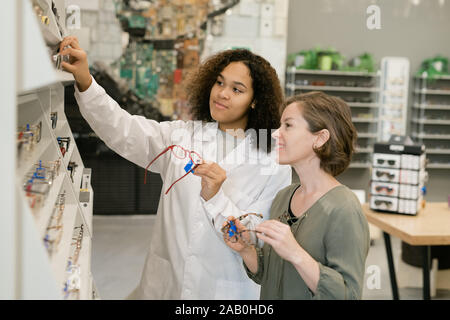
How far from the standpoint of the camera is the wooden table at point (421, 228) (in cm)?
303

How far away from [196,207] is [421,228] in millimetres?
2028

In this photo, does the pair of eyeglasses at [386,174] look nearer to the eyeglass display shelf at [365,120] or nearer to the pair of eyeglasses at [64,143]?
the pair of eyeglasses at [64,143]

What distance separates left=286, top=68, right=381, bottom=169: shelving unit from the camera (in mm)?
6934

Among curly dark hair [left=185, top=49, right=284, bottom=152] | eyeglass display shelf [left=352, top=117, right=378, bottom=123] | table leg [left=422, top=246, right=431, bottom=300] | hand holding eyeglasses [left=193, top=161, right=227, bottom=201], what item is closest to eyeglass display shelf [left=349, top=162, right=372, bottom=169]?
eyeglass display shelf [left=352, top=117, right=378, bottom=123]

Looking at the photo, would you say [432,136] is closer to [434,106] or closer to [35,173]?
[434,106]

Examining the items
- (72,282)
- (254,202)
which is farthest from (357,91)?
(72,282)

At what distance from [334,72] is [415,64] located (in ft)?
4.91

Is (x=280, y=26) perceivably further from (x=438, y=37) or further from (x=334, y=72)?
(x=438, y=37)

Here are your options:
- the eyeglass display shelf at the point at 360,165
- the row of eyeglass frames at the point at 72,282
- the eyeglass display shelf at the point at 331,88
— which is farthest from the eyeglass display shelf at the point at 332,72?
the row of eyeglass frames at the point at 72,282

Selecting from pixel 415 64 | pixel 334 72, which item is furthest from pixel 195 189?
pixel 415 64

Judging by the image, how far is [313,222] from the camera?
4.46 ft

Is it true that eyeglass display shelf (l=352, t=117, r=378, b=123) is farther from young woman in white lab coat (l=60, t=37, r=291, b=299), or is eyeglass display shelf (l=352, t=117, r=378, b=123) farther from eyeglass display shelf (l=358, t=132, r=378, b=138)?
young woman in white lab coat (l=60, t=37, r=291, b=299)

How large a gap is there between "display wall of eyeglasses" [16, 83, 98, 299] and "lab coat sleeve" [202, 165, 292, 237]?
397 millimetres

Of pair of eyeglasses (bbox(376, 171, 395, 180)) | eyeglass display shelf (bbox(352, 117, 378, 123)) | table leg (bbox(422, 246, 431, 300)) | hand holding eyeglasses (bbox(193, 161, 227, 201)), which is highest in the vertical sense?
hand holding eyeglasses (bbox(193, 161, 227, 201))
